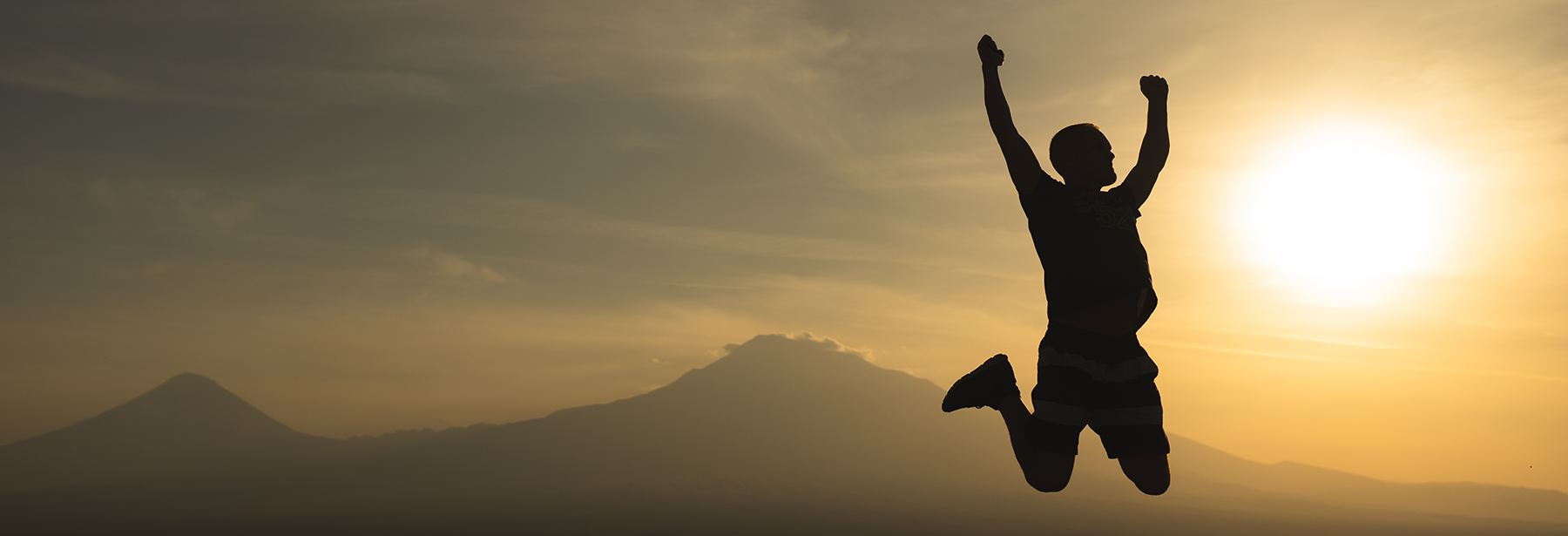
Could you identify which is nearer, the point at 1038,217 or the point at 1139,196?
the point at 1038,217

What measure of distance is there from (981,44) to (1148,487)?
2.48m

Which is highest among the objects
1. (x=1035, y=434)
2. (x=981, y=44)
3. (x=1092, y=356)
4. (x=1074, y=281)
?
(x=981, y=44)

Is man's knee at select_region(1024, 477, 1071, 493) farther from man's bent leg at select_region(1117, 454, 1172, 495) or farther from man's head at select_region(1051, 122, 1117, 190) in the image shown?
man's head at select_region(1051, 122, 1117, 190)

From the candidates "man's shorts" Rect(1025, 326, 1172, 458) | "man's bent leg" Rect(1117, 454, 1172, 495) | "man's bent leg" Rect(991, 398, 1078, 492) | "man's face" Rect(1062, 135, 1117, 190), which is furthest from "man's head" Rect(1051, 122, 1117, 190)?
"man's bent leg" Rect(1117, 454, 1172, 495)

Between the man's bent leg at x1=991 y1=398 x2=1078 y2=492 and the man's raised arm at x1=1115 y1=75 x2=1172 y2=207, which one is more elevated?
the man's raised arm at x1=1115 y1=75 x2=1172 y2=207

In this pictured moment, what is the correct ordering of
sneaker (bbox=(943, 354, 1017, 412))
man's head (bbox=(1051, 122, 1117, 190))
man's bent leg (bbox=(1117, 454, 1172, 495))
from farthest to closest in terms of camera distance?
man's head (bbox=(1051, 122, 1117, 190)), sneaker (bbox=(943, 354, 1017, 412)), man's bent leg (bbox=(1117, 454, 1172, 495))

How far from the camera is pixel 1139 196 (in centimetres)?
507

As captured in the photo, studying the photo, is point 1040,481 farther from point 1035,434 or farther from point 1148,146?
point 1148,146

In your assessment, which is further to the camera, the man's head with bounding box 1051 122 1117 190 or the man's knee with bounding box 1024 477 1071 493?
the man's head with bounding box 1051 122 1117 190

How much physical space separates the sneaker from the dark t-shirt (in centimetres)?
40

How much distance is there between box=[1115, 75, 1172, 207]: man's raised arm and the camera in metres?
5.08

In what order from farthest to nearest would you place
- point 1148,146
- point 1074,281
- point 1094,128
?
point 1148,146, point 1094,128, point 1074,281

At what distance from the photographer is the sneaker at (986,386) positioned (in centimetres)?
468

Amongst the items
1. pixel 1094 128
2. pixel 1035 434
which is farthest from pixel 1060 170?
pixel 1035 434
